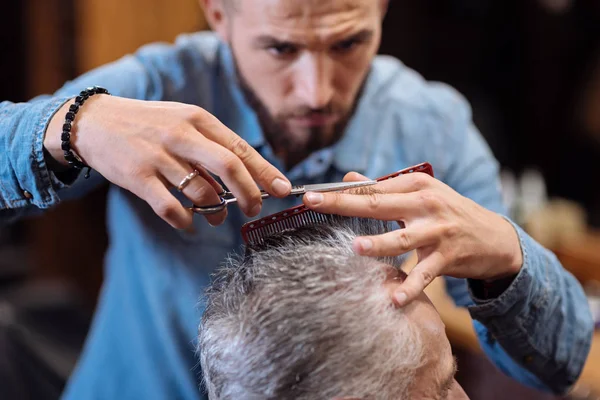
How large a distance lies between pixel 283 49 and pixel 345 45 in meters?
0.09

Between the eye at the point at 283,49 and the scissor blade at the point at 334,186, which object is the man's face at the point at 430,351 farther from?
the eye at the point at 283,49

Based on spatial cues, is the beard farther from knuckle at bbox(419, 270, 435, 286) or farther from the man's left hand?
knuckle at bbox(419, 270, 435, 286)

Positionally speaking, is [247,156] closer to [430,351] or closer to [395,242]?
[395,242]

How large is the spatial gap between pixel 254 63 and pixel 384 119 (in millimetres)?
304

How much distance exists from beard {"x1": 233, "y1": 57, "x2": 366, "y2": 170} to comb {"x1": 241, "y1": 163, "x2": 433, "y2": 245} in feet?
0.49

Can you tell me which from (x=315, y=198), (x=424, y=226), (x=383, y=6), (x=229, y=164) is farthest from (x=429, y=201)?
(x=383, y=6)

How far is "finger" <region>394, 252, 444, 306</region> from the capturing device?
0.73 metres

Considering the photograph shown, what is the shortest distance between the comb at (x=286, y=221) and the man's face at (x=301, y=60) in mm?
162

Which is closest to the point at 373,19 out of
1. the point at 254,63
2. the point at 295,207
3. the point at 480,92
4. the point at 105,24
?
the point at 254,63

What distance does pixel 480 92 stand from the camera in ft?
6.02

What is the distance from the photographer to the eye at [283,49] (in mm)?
853

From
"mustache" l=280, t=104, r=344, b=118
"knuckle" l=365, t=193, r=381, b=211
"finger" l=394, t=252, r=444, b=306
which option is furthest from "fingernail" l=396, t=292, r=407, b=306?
"mustache" l=280, t=104, r=344, b=118

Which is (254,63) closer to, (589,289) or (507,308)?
(507,308)

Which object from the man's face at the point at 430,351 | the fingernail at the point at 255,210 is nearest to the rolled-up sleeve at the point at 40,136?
the fingernail at the point at 255,210
